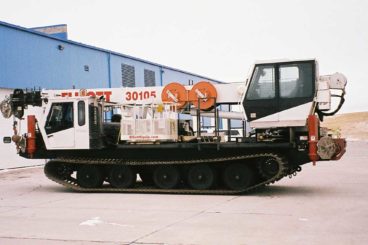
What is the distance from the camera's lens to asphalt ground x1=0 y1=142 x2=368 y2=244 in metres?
8.07

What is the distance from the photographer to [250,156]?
12.9 metres

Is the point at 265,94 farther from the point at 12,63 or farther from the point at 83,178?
the point at 12,63

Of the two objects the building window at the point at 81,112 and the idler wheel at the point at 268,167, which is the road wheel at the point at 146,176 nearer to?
the building window at the point at 81,112

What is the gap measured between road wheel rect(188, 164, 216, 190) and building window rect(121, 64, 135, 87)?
17.9 metres

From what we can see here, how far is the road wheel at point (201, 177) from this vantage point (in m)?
13.5

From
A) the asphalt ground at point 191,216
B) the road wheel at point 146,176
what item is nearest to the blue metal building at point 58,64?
the road wheel at point 146,176

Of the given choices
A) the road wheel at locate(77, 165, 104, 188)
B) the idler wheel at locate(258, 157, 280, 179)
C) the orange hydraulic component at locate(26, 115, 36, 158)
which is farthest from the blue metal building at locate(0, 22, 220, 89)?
the idler wheel at locate(258, 157, 280, 179)

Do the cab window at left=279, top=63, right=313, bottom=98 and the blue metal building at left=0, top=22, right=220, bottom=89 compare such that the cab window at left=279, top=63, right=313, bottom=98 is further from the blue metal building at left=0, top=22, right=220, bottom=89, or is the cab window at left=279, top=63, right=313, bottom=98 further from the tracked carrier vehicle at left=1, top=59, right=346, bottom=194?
the blue metal building at left=0, top=22, right=220, bottom=89

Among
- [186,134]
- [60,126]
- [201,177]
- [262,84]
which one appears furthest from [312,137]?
[60,126]

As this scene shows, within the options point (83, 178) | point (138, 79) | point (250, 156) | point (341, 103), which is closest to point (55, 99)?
point (83, 178)

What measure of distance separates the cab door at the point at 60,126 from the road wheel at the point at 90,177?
81 centimetres

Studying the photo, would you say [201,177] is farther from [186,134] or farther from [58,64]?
[58,64]

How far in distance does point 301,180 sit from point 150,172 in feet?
16.5

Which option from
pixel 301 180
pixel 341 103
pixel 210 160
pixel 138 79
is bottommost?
pixel 301 180
